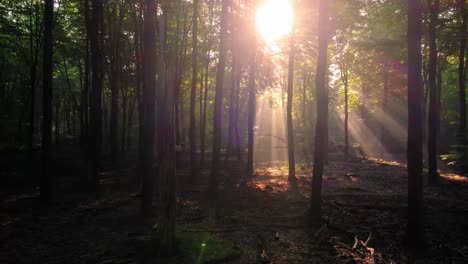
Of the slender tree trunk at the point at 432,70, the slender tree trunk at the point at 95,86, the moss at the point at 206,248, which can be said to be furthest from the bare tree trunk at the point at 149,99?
the slender tree trunk at the point at 432,70

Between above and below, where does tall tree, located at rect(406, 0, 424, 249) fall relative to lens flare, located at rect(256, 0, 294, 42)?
below

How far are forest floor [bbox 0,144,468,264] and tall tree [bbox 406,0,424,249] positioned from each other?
0.53m

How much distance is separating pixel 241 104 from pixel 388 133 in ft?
57.8

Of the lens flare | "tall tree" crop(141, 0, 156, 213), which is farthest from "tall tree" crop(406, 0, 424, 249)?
the lens flare

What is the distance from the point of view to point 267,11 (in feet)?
61.5

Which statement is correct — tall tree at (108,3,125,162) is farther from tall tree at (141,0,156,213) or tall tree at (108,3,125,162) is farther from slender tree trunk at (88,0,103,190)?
tall tree at (141,0,156,213)

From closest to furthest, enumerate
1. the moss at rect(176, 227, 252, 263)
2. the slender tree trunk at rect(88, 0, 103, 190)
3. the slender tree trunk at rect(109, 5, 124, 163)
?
the moss at rect(176, 227, 252, 263) < the slender tree trunk at rect(88, 0, 103, 190) < the slender tree trunk at rect(109, 5, 124, 163)

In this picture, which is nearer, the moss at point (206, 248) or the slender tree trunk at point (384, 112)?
the moss at point (206, 248)

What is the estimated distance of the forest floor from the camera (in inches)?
320

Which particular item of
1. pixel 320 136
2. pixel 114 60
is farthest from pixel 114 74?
pixel 320 136

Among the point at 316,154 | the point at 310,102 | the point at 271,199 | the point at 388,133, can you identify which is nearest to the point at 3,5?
the point at 271,199

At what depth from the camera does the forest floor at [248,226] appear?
26.6ft

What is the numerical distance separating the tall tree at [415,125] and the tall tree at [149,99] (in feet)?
23.1

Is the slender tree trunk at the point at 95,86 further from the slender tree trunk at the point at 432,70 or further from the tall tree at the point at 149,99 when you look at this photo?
the slender tree trunk at the point at 432,70
